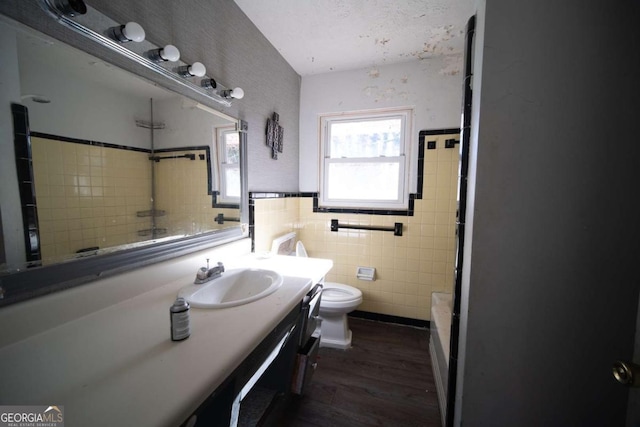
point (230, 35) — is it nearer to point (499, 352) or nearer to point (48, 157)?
point (48, 157)

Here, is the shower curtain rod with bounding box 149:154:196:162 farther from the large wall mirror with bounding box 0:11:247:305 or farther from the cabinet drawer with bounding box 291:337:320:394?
the cabinet drawer with bounding box 291:337:320:394

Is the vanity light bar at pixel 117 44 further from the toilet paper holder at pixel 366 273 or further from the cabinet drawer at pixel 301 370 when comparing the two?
the toilet paper holder at pixel 366 273

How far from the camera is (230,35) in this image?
148 centimetres

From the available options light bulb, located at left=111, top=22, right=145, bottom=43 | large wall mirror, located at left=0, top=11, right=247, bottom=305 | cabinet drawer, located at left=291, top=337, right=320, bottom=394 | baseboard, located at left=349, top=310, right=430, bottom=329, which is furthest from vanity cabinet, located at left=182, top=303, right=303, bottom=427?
baseboard, located at left=349, top=310, right=430, bottom=329

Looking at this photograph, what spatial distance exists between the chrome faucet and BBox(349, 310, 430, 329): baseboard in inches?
65.1

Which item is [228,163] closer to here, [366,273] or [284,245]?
[284,245]

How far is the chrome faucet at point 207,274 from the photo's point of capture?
1.11 meters

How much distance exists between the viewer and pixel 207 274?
3.74ft

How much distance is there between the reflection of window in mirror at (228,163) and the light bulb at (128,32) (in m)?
0.59

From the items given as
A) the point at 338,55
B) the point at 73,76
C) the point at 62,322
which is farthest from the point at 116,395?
the point at 338,55

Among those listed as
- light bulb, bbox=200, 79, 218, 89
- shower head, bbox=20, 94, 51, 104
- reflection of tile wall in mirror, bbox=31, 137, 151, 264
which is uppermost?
light bulb, bbox=200, 79, 218, 89

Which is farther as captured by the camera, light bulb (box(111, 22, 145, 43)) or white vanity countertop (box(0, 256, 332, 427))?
light bulb (box(111, 22, 145, 43))

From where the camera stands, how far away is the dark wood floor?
4.30 feet

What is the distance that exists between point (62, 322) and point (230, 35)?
5.46 feet
